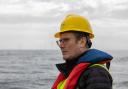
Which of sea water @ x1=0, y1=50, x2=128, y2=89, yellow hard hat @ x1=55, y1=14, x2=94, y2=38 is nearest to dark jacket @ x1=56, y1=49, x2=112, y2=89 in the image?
yellow hard hat @ x1=55, y1=14, x2=94, y2=38

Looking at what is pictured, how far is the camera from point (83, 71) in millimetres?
4055

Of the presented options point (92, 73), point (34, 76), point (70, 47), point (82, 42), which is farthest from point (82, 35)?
point (34, 76)

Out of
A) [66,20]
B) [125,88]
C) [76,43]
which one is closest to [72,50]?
[76,43]

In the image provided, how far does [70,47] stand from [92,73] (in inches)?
17.2

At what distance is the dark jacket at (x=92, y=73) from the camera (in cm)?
379

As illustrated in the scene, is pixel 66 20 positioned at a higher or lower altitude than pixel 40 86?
higher

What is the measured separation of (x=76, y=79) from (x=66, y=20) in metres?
0.67

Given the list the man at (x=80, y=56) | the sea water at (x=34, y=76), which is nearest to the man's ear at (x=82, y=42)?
the man at (x=80, y=56)

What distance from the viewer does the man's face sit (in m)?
4.14

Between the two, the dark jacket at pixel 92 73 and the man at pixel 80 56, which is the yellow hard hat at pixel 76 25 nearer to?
the man at pixel 80 56

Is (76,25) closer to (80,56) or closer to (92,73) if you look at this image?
(80,56)

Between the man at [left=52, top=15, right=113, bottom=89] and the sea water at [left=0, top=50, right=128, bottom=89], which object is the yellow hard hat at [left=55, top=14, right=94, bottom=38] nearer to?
the man at [left=52, top=15, right=113, bottom=89]

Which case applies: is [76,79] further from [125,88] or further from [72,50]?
[125,88]

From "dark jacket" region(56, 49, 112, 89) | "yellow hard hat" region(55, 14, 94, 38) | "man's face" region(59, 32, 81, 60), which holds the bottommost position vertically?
"dark jacket" region(56, 49, 112, 89)
